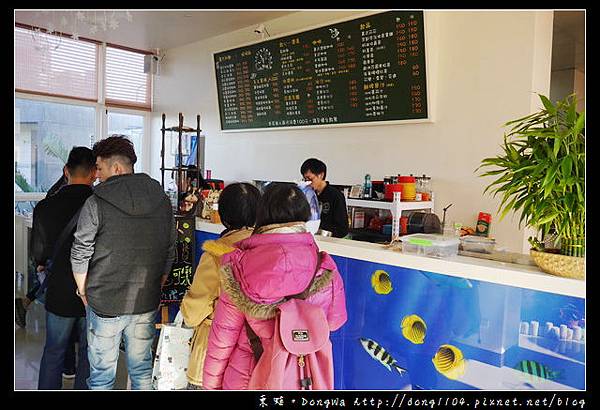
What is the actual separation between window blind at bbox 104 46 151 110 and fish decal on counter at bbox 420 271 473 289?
12.2ft

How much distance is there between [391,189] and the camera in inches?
117

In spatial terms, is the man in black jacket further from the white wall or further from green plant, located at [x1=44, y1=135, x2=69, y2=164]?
green plant, located at [x1=44, y1=135, x2=69, y2=164]

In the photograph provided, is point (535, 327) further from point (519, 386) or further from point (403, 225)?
point (403, 225)

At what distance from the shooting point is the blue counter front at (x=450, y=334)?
1.35 metres

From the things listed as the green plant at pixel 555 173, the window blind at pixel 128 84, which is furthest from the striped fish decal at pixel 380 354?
the window blind at pixel 128 84

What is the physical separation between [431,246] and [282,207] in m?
0.59

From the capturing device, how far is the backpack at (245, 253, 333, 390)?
124cm

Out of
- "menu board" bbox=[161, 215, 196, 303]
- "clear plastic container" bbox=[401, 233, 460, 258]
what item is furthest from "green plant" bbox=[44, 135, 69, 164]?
"clear plastic container" bbox=[401, 233, 460, 258]

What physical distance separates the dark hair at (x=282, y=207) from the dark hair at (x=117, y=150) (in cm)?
75

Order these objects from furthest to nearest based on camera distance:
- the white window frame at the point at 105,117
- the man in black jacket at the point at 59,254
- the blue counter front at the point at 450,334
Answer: the white window frame at the point at 105,117, the man in black jacket at the point at 59,254, the blue counter front at the point at 450,334

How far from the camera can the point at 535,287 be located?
1364 mm

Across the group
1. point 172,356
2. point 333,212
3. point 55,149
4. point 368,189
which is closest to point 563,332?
point 172,356

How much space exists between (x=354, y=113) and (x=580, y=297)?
7.68 feet

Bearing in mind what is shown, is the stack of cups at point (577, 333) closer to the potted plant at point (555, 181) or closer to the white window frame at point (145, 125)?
the potted plant at point (555, 181)
